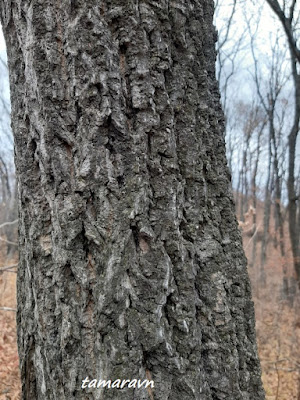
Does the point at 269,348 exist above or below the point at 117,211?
below

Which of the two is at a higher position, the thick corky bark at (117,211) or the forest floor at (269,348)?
the thick corky bark at (117,211)

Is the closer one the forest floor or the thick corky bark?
the thick corky bark

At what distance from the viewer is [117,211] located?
3.34 feet

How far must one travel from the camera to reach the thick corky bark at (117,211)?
3.27 feet

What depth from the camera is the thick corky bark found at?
39.2 inches

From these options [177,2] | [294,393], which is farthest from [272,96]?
[177,2]

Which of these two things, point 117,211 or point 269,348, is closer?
point 117,211

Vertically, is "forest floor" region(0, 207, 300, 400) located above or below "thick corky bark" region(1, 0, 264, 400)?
below

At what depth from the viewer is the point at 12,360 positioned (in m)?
4.99

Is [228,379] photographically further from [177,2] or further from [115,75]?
[177,2]

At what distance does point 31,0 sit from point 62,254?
0.82m

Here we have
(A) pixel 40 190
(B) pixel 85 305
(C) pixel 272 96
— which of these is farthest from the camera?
(C) pixel 272 96

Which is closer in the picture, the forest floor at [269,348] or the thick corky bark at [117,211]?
the thick corky bark at [117,211]

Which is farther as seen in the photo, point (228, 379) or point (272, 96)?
point (272, 96)
